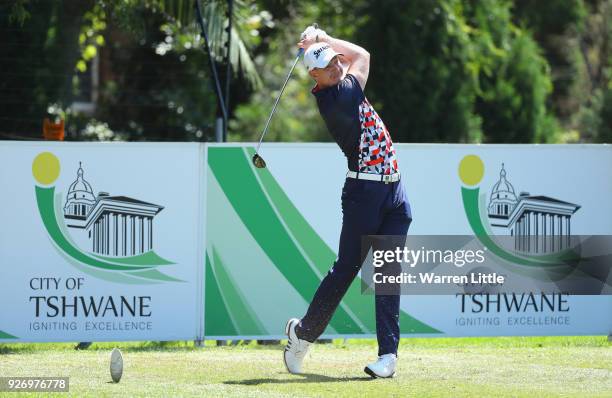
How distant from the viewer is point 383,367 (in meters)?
6.85

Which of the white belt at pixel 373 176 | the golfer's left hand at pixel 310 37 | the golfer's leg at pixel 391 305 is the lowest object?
the golfer's leg at pixel 391 305

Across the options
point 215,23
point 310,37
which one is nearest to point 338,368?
point 310,37

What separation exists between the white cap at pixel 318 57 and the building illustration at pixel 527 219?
2609mm

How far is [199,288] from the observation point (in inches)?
343

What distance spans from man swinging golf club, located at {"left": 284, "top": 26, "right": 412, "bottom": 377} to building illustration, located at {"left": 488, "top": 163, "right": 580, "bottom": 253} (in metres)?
1.94

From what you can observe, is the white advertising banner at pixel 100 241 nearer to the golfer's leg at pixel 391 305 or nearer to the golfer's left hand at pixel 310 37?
the golfer's left hand at pixel 310 37

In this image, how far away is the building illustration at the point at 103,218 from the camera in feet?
28.0

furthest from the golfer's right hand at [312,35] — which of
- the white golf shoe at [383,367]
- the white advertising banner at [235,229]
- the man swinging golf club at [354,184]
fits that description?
the white golf shoe at [383,367]

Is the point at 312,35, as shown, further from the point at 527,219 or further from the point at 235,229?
the point at 527,219

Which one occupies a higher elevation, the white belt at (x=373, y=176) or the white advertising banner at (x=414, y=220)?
the white belt at (x=373, y=176)

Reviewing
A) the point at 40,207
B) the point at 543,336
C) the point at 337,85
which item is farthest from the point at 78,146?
the point at 543,336

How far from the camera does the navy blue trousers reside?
6.94m

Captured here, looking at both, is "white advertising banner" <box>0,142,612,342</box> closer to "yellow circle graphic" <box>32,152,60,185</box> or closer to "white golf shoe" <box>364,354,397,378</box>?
"yellow circle graphic" <box>32,152,60,185</box>

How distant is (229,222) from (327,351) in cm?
123
